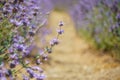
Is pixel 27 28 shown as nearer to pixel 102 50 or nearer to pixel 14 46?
pixel 14 46

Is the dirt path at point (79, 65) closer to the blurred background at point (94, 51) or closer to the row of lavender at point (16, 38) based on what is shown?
the blurred background at point (94, 51)

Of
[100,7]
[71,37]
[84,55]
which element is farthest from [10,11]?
[71,37]

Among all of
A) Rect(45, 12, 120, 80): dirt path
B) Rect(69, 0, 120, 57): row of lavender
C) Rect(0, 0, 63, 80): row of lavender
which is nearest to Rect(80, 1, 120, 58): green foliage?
Rect(69, 0, 120, 57): row of lavender

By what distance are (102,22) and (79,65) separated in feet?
2.68

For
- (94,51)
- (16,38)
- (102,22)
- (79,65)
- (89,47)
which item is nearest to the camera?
(16,38)

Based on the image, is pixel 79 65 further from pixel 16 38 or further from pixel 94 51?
pixel 16 38

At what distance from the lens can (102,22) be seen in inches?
249

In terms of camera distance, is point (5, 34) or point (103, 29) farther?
point (103, 29)

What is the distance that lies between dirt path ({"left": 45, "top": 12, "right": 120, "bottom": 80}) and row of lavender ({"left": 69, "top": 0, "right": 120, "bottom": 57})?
23 cm

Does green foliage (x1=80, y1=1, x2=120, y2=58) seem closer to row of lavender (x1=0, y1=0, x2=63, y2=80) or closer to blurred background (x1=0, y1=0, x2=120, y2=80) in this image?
blurred background (x1=0, y1=0, x2=120, y2=80)

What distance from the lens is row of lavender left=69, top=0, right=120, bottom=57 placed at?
5353 millimetres

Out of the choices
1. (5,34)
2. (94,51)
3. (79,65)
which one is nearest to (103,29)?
(79,65)

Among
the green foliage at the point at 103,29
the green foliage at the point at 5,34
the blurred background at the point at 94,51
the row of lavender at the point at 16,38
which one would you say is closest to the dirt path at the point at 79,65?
the blurred background at the point at 94,51

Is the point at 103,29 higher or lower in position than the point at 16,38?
lower
